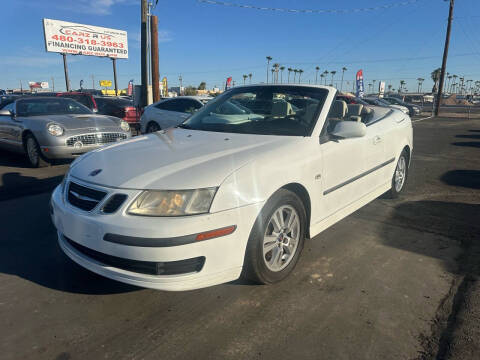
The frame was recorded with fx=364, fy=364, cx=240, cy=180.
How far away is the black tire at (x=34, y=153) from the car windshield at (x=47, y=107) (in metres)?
0.68

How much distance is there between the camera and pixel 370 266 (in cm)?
317

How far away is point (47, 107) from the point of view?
7625mm

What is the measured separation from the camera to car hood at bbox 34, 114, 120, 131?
6789 millimetres

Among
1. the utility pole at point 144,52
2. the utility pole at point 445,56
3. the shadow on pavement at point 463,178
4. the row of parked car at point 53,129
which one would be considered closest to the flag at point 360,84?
the utility pole at point 445,56

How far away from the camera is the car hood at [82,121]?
679 centimetres

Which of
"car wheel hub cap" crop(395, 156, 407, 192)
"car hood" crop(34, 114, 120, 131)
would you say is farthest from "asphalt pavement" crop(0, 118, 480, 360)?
"car hood" crop(34, 114, 120, 131)

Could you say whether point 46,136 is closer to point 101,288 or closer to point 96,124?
point 96,124

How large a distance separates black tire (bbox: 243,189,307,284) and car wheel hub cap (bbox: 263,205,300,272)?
0.01 m

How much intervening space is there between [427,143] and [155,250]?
36.2 feet

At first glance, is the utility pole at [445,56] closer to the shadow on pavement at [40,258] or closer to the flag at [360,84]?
the flag at [360,84]

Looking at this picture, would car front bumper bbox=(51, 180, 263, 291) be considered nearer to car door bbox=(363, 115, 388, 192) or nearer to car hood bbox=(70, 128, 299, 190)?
car hood bbox=(70, 128, 299, 190)

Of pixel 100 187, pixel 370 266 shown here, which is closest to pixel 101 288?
pixel 100 187

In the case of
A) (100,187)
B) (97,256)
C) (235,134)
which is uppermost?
(235,134)

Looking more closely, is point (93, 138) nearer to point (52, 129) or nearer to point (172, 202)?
point (52, 129)
